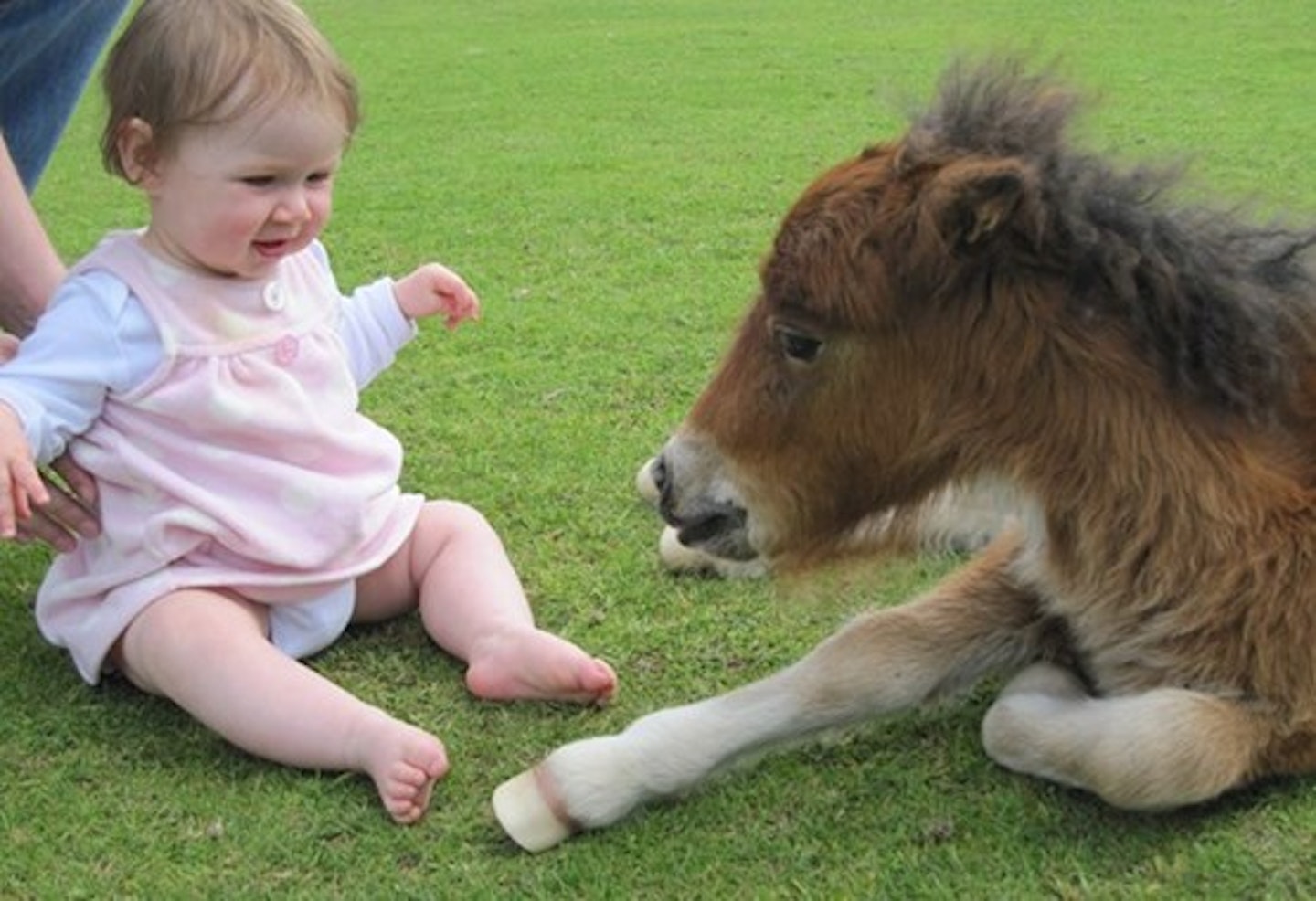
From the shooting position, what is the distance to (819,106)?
9.73m

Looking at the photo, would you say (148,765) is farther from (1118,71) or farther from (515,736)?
(1118,71)

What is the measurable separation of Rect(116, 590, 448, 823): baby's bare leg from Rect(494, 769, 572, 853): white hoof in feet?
0.51

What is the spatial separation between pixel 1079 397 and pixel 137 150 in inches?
71.7

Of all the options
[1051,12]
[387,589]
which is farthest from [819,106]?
[387,589]

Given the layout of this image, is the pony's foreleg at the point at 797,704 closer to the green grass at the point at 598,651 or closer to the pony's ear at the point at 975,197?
the green grass at the point at 598,651

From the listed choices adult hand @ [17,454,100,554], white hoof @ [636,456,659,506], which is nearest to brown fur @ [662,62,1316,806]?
white hoof @ [636,456,659,506]

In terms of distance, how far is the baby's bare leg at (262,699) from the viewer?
104 inches

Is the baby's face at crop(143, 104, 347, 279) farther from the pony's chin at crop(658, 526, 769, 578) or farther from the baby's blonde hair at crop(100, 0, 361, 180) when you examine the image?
the pony's chin at crop(658, 526, 769, 578)

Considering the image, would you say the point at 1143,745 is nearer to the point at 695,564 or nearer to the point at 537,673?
the point at 537,673

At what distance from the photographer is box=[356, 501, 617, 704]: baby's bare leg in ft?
9.59

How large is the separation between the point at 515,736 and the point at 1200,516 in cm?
120

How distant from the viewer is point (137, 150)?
10.3ft

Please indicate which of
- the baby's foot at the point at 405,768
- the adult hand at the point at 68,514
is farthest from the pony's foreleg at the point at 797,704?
the adult hand at the point at 68,514

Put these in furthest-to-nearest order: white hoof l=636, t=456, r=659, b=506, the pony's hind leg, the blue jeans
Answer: the blue jeans, white hoof l=636, t=456, r=659, b=506, the pony's hind leg
